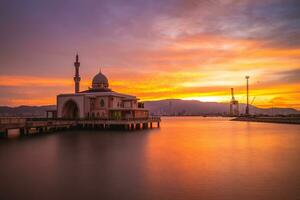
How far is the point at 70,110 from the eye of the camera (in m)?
65.8

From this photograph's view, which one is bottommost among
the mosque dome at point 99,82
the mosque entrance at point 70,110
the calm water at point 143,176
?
the calm water at point 143,176

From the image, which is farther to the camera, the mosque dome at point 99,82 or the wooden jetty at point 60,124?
the mosque dome at point 99,82

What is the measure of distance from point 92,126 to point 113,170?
4152 centimetres

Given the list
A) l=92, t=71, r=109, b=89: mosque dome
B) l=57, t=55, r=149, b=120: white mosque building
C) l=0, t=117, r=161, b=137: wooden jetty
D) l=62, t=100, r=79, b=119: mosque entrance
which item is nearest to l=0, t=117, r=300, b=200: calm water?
l=0, t=117, r=161, b=137: wooden jetty

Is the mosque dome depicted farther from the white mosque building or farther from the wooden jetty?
the wooden jetty

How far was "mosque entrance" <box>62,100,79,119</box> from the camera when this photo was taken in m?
63.6

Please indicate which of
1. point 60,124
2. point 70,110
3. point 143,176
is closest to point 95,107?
point 70,110

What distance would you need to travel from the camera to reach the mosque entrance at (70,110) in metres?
63.6

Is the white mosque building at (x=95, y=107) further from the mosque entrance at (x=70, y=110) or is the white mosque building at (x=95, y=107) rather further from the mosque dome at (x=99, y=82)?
the mosque dome at (x=99, y=82)

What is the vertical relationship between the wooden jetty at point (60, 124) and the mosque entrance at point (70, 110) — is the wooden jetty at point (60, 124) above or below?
below

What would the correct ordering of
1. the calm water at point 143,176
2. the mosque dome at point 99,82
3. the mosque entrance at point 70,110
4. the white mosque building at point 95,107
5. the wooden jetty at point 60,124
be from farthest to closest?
1. the mosque dome at point 99,82
2. the mosque entrance at point 70,110
3. the white mosque building at point 95,107
4. the wooden jetty at point 60,124
5. the calm water at point 143,176

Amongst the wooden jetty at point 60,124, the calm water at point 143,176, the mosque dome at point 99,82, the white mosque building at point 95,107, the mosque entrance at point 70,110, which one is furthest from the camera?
the mosque dome at point 99,82

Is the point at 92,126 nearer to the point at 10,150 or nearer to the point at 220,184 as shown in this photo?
the point at 10,150

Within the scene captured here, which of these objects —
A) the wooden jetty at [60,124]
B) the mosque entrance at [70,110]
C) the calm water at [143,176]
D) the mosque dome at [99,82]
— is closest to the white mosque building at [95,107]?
the mosque entrance at [70,110]
